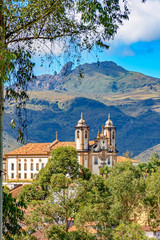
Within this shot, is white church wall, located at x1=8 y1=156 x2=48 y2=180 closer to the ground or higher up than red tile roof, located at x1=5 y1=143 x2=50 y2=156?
closer to the ground

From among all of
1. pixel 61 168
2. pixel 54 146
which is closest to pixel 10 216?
pixel 61 168

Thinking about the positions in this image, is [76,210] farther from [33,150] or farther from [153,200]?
[33,150]

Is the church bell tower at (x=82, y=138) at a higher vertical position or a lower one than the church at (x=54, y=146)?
higher

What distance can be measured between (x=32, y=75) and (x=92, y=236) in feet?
42.3

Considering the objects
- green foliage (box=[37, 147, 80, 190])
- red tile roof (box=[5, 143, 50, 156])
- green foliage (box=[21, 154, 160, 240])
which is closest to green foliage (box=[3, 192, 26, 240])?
green foliage (box=[21, 154, 160, 240])

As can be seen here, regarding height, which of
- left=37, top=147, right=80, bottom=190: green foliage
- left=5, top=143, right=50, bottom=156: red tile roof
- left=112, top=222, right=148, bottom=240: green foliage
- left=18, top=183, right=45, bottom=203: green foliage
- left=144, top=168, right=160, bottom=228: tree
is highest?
left=5, top=143, right=50, bottom=156: red tile roof

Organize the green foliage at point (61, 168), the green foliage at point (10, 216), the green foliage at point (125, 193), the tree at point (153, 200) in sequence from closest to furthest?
the green foliage at point (10, 216) < the green foliage at point (61, 168) < the green foliage at point (125, 193) < the tree at point (153, 200)

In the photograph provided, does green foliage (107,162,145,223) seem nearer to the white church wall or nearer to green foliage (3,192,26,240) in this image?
green foliage (3,192,26,240)

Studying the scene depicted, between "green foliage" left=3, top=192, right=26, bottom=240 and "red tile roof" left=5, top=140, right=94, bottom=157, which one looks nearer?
"green foliage" left=3, top=192, right=26, bottom=240

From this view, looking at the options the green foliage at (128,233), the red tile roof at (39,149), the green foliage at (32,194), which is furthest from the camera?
the red tile roof at (39,149)

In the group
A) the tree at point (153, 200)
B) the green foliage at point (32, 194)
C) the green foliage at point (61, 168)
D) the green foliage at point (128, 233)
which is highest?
the green foliage at point (61, 168)

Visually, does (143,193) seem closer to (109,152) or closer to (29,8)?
(29,8)

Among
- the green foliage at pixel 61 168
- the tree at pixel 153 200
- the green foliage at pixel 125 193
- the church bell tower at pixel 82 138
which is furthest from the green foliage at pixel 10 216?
the church bell tower at pixel 82 138

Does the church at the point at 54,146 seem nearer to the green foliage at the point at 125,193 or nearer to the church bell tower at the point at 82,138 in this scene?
the church bell tower at the point at 82,138
